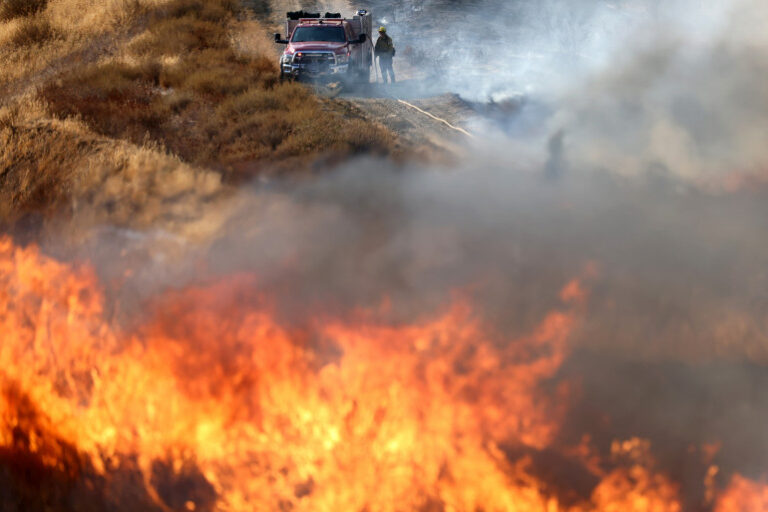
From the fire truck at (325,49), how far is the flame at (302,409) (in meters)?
9.12

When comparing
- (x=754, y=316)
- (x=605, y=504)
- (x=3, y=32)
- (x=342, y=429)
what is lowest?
(x=605, y=504)

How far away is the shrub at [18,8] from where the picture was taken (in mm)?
23438

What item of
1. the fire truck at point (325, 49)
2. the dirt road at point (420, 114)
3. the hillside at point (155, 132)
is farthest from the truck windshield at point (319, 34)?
the dirt road at point (420, 114)

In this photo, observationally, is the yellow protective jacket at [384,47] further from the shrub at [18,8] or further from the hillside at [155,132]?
the shrub at [18,8]

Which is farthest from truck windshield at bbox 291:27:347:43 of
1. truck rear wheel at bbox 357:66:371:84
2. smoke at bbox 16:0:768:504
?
smoke at bbox 16:0:768:504

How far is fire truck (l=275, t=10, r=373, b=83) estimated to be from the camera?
17031mm

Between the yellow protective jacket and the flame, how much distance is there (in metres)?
11.2

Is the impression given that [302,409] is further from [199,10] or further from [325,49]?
[199,10]

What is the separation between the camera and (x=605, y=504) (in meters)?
8.00

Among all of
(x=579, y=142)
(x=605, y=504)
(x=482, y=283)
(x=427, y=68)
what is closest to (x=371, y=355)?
(x=482, y=283)

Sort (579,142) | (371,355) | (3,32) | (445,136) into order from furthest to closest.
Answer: (3,32) → (445,136) → (579,142) → (371,355)

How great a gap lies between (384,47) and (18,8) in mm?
14522

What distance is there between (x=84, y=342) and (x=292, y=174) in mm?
4443

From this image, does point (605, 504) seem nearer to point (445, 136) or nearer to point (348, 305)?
point (348, 305)
